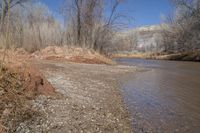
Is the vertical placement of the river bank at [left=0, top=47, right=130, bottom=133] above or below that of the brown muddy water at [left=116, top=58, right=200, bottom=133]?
above

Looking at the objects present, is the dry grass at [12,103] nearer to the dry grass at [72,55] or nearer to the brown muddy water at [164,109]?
the brown muddy water at [164,109]

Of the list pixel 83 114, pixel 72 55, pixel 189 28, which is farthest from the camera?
pixel 189 28

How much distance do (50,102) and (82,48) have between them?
59.0 feet

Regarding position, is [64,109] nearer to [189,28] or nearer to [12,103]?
[12,103]

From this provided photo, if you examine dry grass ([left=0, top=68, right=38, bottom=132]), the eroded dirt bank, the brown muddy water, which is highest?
dry grass ([left=0, top=68, right=38, bottom=132])

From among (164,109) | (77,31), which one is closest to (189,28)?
(77,31)

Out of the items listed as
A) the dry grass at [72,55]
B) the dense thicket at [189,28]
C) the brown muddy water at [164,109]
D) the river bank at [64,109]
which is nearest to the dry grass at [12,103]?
the river bank at [64,109]

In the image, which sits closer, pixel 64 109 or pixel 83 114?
pixel 83 114

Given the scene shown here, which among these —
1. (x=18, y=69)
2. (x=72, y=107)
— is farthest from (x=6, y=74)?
(x=72, y=107)

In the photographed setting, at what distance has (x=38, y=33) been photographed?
1096 inches

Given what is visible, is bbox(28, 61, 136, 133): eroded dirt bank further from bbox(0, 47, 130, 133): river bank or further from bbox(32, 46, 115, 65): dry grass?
bbox(32, 46, 115, 65): dry grass

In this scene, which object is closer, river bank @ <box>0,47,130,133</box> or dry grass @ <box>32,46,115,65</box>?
river bank @ <box>0,47,130,133</box>

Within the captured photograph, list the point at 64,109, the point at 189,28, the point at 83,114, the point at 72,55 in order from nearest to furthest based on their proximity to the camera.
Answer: the point at 83,114 → the point at 64,109 → the point at 72,55 → the point at 189,28

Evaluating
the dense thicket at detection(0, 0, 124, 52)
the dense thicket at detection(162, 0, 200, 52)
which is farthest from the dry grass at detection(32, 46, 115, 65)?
the dense thicket at detection(162, 0, 200, 52)
